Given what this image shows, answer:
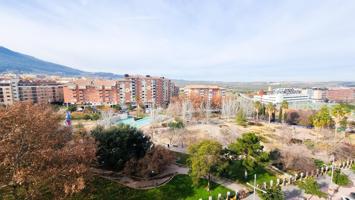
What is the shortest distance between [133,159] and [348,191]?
20387 millimetres

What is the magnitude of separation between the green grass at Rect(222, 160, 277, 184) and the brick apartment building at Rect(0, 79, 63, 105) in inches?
2236

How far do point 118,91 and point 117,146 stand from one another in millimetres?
52658

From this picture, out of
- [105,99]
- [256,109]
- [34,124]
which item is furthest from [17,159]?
[105,99]

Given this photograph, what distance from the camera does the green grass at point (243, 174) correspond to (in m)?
19.9

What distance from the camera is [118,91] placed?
229 ft

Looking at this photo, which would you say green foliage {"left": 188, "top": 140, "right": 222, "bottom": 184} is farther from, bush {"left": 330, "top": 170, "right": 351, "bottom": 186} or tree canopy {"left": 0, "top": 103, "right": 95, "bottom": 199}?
bush {"left": 330, "top": 170, "right": 351, "bottom": 186}

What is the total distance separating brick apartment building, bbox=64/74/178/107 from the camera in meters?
67.7

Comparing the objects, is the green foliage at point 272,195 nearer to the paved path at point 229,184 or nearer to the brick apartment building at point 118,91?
the paved path at point 229,184

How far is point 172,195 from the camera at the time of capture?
16781 millimetres

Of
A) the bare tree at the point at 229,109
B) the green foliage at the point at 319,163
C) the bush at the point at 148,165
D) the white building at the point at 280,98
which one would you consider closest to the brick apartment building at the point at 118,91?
the bare tree at the point at 229,109

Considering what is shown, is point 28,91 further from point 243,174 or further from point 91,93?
point 243,174

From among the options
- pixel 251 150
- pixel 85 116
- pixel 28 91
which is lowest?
pixel 85 116

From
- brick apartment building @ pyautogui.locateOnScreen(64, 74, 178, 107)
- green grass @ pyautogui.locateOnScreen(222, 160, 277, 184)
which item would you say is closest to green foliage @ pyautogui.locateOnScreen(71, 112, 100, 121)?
brick apartment building @ pyautogui.locateOnScreen(64, 74, 178, 107)

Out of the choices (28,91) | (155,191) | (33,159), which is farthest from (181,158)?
(28,91)
